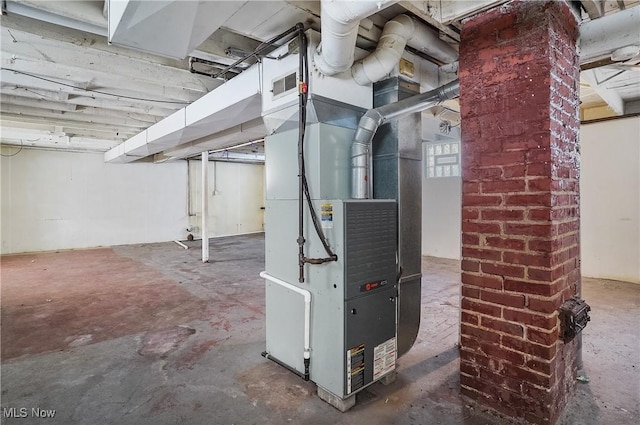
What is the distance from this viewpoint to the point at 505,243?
166 cm

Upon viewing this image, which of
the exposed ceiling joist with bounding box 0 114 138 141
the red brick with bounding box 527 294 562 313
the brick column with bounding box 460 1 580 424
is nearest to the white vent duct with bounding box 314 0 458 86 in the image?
the brick column with bounding box 460 1 580 424

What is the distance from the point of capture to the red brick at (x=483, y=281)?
5.58 ft

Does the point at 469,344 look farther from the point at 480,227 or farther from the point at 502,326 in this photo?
the point at 480,227

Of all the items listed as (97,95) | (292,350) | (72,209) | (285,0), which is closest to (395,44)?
(285,0)

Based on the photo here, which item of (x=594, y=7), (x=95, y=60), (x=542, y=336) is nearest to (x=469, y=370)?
(x=542, y=336)

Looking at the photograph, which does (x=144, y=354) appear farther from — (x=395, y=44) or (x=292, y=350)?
(x=395, y=44)

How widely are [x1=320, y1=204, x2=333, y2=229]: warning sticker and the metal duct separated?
0.79 meters

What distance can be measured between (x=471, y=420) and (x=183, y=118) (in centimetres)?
402

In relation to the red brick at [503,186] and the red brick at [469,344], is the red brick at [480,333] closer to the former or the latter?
the red brick at [469,344]

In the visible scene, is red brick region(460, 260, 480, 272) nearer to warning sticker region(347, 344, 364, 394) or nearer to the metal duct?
warning sticker region(347, 344, 364, 394)

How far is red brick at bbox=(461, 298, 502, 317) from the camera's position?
5.62 ft

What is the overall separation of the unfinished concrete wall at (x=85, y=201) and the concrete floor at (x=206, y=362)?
144 inches

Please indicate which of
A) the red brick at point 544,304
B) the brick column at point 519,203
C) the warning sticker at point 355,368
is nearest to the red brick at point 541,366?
the brick column at point 519,203

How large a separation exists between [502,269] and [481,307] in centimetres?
25
